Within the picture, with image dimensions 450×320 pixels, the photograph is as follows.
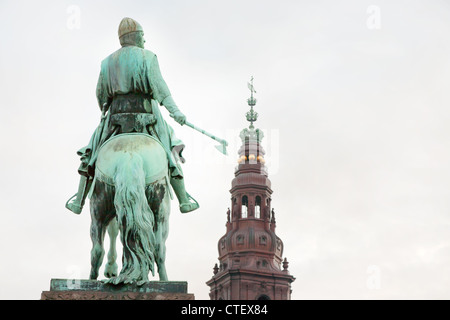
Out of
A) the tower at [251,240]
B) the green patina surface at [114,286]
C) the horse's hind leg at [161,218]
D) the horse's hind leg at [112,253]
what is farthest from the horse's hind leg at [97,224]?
the tower at [251,240]

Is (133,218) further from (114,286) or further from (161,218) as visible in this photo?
(114,286)

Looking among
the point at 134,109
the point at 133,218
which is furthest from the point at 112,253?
the point at 134,109

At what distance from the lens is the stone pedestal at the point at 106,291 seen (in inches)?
622

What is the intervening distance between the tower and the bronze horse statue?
4576 inches

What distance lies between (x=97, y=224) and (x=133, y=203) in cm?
106

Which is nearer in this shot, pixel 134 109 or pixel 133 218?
pixel 133 218

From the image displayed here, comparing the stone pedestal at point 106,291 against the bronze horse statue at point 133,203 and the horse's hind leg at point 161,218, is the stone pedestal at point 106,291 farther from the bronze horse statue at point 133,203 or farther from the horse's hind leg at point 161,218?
the horse's hind leg at point 161,218

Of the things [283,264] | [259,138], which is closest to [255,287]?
[283,264]

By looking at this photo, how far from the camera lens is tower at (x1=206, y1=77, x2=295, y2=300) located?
13662 cm

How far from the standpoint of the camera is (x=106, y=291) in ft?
52.7

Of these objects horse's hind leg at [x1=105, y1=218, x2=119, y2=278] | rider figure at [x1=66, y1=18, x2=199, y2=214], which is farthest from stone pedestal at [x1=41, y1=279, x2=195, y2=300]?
rider figure at [x1=66, y1=18, x2=199, y2=214]

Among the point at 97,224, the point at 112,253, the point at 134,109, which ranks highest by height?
the point at 134,109

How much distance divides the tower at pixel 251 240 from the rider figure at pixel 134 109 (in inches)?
4561
